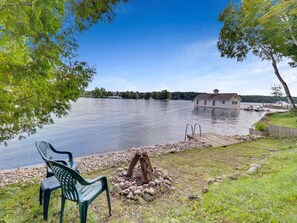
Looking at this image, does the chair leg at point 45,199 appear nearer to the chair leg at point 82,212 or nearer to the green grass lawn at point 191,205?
the green grass lawn at point 191,205

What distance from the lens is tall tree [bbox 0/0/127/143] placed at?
1.49m

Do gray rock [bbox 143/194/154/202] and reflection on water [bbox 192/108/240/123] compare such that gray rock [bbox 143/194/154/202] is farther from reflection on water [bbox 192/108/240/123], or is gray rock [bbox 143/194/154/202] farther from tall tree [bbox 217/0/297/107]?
reflection on water [bbox 192/108/240/123]

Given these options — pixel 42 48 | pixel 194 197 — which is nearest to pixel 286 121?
pixel 194 197

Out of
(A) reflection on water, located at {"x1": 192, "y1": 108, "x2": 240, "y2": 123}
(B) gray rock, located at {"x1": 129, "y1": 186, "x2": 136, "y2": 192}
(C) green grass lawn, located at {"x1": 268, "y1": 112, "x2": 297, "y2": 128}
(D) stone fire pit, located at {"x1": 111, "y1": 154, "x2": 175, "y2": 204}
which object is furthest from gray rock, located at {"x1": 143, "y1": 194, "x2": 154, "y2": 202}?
(A) reflection on water, located at {"x1": 192, "y1": 108, "x2": 240, "y2": 123}

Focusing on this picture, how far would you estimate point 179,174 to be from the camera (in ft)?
13.8

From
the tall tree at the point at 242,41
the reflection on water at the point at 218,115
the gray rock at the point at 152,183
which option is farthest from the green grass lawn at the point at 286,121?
the gray rock at the point at 152,183

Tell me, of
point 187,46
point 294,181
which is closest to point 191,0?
point 187,46

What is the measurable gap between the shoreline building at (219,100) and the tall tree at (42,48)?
→ 3999cm

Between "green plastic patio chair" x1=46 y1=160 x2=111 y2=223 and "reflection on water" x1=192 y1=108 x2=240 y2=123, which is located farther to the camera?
"reflection on water" x1=192 y1=108 x2=240 y2=123

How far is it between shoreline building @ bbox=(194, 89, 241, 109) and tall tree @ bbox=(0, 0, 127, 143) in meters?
40.0

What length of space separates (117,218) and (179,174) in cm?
212

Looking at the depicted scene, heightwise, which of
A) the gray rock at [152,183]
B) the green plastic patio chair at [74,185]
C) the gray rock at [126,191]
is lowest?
the gray rock at [126,191]

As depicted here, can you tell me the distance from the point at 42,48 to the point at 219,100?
42.5 m

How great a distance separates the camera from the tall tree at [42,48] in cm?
149
